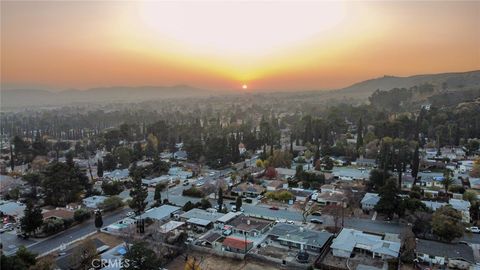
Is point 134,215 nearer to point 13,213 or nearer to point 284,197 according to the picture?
point 13,213

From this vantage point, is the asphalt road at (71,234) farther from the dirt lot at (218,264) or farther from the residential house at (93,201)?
the dirt lot at (218,264)

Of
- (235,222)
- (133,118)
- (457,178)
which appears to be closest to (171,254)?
(235,222)

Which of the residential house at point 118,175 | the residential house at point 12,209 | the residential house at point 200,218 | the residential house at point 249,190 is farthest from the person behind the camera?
the residential house at point 118,175

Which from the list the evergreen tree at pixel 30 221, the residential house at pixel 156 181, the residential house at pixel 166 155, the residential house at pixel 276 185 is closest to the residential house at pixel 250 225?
the residential house at pixel 276 185

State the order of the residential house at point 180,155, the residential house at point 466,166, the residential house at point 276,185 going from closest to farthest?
the residential house at point 276,185 → the residential house at point 466,166 → the residential house at point 180,155

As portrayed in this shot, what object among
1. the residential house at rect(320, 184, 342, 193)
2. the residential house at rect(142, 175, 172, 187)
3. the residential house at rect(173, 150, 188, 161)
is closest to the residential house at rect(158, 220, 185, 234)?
the residential house at rect(142, 175, 172, 187)

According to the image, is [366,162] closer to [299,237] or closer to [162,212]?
[299,237]

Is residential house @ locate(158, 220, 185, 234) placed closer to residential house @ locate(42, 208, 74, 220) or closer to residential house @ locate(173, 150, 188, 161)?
residential house @ locate(42, 208, 74, 220)
